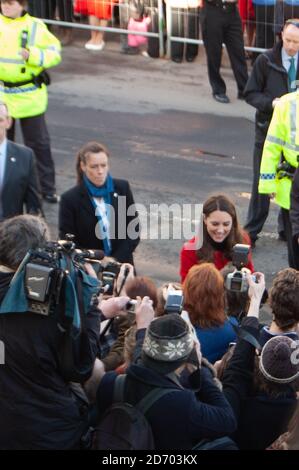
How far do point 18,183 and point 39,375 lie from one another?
9.55 feet

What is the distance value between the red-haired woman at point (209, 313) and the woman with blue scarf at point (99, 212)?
1.86 meters

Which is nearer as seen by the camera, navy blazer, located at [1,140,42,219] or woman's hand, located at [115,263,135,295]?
woman's hand, located at [115,263,135,295]

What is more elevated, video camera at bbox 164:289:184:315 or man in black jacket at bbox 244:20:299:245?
man in black jacket at bbox 244:20:299:245

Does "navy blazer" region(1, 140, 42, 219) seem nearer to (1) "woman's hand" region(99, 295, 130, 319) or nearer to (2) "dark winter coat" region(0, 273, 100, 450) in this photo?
(1) "woman's hand" region(99, 295, 130, 319)

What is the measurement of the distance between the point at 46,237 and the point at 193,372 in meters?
1.01

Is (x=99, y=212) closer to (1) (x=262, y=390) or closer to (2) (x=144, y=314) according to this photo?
(2) (x=144, y=314)

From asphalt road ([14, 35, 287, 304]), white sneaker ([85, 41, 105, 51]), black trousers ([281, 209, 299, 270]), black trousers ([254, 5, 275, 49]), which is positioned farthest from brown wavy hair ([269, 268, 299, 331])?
white sneaker ([85, 41, 105, 51])

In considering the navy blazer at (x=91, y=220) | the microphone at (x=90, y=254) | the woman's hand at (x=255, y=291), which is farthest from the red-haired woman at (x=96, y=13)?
the woman's hand at (x=255, y=291)

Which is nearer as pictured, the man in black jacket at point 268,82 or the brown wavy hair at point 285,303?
the brown wavy hair at point 285,303

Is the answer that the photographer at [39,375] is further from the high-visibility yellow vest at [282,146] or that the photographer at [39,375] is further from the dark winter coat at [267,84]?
the dark winter coat at [267,84]

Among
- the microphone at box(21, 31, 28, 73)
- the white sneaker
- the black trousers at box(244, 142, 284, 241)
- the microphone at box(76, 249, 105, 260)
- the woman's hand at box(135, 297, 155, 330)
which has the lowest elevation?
the black trousers at box(244, 142, 284, 241)

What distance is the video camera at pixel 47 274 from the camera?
4574 mm

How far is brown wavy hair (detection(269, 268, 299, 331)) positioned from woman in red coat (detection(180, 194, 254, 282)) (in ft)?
4.82

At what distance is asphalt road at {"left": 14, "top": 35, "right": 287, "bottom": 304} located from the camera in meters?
9.66
